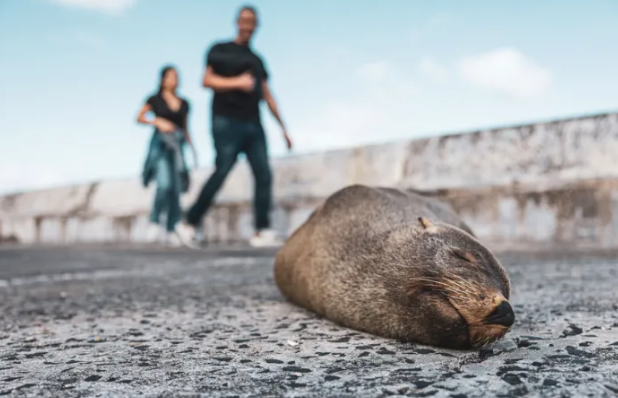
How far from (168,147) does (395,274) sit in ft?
21.4

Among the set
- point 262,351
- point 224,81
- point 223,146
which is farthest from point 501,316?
point 223,146

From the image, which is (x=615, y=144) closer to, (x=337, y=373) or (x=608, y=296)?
(x=608, y=296)

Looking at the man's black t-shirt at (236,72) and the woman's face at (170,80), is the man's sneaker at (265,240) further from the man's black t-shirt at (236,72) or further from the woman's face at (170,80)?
the woman's face at (170,80)

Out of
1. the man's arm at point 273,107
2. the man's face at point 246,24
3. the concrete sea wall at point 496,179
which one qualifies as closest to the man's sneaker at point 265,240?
the concrete sea wall at point 496,179

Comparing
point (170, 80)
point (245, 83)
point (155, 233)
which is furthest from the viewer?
point (155, 233)

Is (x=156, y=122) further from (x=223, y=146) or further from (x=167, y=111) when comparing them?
(x=223, y=146)

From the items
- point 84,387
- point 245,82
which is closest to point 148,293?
point 84,387

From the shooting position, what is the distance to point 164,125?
26.3 ft

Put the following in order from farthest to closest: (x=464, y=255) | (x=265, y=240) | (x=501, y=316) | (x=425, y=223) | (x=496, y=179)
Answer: (x=265, y=240), (x=496, y=179), (x=425, y=223), (x=464, y=255), (x=501, y=316)

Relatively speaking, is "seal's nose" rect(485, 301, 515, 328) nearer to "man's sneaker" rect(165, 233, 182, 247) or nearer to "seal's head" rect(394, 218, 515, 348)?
"seal's head" rect(394, 218, 515, 348)

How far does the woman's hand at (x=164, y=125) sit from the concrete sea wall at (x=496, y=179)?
4.65 feet

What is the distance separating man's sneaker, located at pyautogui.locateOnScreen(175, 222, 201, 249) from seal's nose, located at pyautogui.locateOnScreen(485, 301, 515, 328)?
6.09 meters

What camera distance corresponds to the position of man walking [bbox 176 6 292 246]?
6.85 meters

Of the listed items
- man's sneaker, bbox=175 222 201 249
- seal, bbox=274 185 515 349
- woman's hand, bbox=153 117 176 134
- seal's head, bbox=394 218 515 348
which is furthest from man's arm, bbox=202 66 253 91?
seal's head, bbox=394 218 515 348
